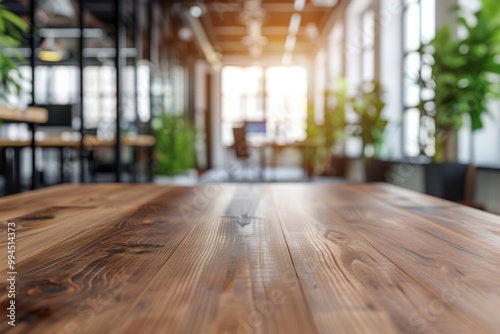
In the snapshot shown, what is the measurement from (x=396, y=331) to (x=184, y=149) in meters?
7.34

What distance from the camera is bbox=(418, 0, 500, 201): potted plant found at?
362 centimetres

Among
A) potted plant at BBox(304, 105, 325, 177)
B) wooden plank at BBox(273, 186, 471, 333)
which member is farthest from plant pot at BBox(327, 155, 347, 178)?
wooden plank at BBox(273, 186, 471, 333)

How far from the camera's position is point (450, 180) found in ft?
13.7

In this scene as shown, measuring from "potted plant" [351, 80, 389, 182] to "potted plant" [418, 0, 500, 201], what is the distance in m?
1.83

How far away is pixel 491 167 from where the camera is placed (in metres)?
3.92

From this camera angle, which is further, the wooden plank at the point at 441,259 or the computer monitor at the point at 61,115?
the computer monitor at the point at 61,115

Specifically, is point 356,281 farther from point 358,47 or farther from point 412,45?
point 358,47

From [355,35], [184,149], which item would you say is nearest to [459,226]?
[184,149]

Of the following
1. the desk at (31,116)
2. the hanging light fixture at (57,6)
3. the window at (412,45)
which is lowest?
→ the desk at (31,116)

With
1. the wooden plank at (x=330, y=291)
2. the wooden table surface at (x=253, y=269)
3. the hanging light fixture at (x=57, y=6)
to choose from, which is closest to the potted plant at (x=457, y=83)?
the wooden table surface at (x=253, y=269)

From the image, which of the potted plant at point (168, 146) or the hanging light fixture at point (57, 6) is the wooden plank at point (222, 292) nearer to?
the potted plant at point (168, 146)

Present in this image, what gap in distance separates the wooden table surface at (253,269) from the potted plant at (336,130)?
7268 mm

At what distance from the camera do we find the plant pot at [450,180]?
414 centimetres

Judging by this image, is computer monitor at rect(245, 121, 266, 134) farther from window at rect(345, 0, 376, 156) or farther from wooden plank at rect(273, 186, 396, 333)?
wooden plank at rect(273, 186, 396, 333)
